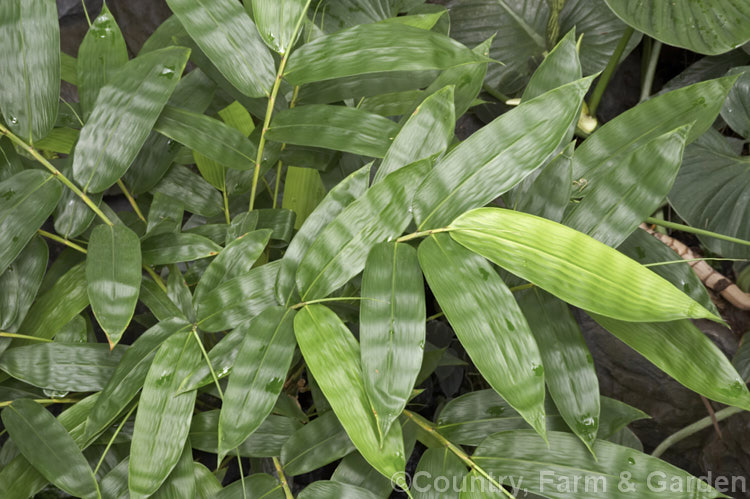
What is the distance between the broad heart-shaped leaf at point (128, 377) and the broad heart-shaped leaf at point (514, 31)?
0.87m

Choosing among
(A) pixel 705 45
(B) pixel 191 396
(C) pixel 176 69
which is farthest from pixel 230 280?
(A) pixel 705 45

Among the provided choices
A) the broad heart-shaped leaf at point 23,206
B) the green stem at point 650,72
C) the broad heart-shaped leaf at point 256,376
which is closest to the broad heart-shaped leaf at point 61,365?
the broad heart-shaped leaf at point 23,206

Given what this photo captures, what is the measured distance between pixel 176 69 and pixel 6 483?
19.7 inches

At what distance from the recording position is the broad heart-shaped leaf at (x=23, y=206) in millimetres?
548

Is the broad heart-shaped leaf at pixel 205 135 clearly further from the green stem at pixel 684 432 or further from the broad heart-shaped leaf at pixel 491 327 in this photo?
the green stem at pixel 684 432

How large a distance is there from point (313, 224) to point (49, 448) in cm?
37

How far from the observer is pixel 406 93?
75 centimetres

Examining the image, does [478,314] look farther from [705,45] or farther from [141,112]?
[705,45]

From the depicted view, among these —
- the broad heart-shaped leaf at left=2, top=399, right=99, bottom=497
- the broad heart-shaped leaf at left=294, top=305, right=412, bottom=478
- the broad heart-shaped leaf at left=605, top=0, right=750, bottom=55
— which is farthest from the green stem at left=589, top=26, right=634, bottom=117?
the broad heart-shaped leaf at left=2, top=399, right=99, bottom=497

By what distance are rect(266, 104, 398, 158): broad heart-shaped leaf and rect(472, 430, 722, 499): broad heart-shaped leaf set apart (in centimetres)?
34

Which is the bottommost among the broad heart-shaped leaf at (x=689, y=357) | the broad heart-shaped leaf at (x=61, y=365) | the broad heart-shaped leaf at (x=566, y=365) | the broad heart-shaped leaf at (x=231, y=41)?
the broad heart-shaped leaf at (x=61, y=365)

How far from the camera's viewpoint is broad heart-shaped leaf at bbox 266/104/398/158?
0.59 metres

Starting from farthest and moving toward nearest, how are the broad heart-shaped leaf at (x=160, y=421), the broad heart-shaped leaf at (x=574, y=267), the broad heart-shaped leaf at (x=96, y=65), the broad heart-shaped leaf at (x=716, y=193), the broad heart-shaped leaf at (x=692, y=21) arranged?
the broad heart-shaped leaf at (x=716, y=193), the broad heart-shaped leaf at (x=692, y=21), the broad heart-shaped leaf at (x=96, y=65), the broad heart-shaped leaf at (x=160, y=421), the broad heart-shaped leaf at (x=574, y=267)

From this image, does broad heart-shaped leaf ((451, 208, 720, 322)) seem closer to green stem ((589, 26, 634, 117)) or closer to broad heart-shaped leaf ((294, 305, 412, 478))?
broad heart-shaped leaf ((294, 305, 412, 478))
